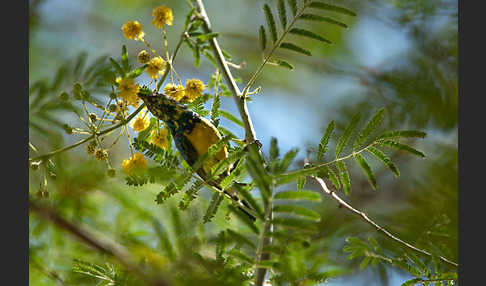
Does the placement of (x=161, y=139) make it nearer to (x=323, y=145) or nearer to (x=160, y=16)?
(x=160, y=16)

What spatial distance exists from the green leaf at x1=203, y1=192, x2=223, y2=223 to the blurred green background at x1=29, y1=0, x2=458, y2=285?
0.15 ft

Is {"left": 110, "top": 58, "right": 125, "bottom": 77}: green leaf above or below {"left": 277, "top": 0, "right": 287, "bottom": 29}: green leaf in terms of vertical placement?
below

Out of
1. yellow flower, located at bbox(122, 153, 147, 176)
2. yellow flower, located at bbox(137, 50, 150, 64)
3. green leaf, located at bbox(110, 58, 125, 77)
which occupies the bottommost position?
yellow flower, located at bbox(122, 153, 147, 176)

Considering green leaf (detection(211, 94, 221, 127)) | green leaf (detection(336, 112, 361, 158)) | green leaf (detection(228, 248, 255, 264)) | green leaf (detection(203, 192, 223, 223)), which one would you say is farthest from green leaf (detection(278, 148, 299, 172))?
green leaf (detection(211, 94, 221, 127))

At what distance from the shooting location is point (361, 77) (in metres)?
5.11

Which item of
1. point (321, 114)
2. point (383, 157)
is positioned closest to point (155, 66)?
point (383, 157)

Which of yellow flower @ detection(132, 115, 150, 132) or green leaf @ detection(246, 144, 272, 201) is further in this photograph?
yellow flower @ detection(132, 115, 150, 132)

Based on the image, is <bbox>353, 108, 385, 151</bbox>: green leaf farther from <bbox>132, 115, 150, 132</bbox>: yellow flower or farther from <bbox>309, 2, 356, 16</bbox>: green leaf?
<bbox>132, 115, 150, 132</bbox>: yellow flower

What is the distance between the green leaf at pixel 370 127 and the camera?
1660 millimetres

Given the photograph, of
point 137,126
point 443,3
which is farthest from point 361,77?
point 137,126

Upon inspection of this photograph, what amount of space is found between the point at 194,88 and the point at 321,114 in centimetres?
383

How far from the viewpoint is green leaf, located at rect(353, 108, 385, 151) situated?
166 centimetres

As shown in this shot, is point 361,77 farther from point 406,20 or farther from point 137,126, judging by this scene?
point 137,126

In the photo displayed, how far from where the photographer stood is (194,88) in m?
1.84
